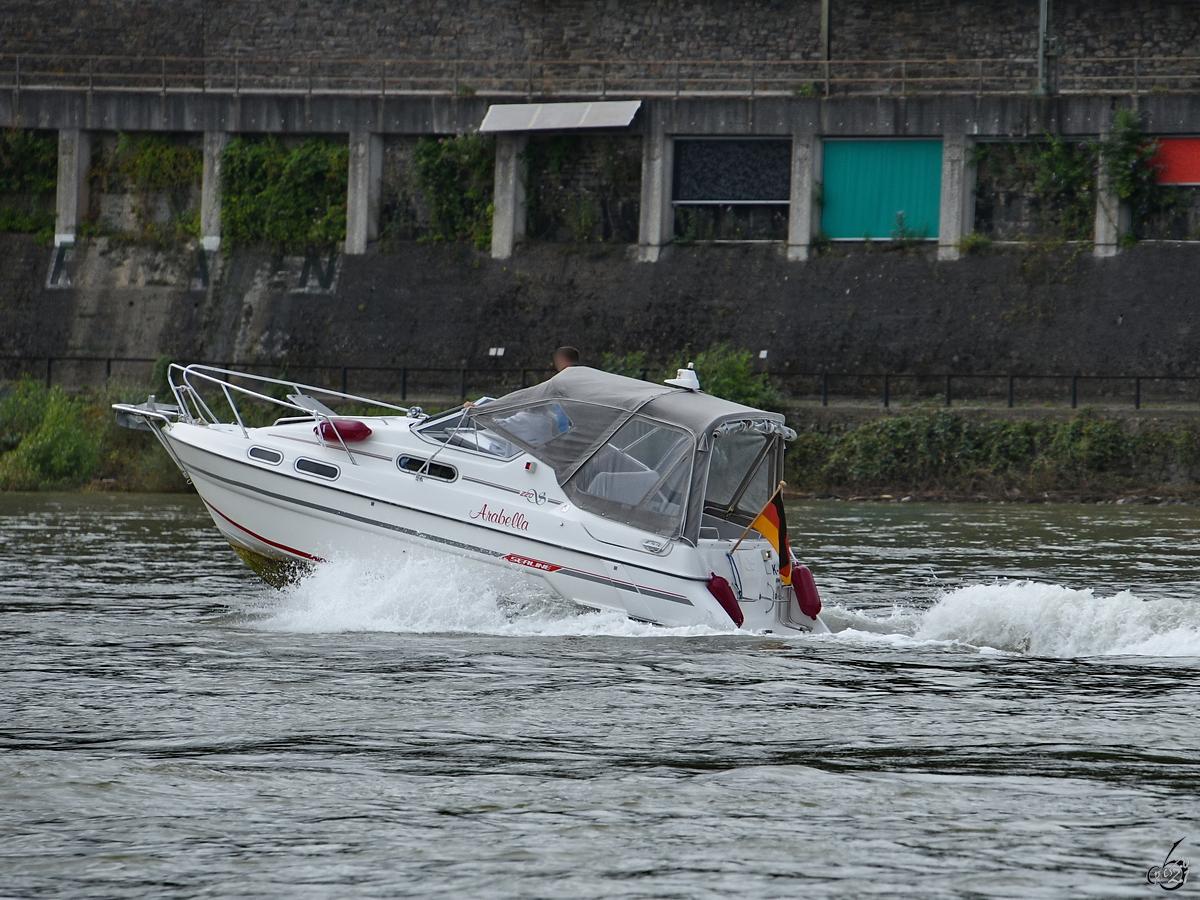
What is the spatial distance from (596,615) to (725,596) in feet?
3.22

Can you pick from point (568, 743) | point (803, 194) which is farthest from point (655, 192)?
point (568, 743)

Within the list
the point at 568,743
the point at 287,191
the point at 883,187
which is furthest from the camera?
the point at 287,191

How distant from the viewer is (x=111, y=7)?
4138 cm

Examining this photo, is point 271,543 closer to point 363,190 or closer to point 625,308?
point 625,308

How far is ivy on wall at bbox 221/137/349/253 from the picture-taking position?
36000mm

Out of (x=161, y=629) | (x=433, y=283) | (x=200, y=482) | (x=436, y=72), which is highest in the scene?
(x=436, y=72)

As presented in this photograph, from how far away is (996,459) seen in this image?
2784cm

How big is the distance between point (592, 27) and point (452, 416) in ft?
91.8

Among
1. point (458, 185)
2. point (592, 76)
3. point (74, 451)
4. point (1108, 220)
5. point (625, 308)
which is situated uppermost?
point (592, 76)

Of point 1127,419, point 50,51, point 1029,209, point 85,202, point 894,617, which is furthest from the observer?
point 50,51

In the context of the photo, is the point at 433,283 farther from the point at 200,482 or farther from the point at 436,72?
the point at 200,482

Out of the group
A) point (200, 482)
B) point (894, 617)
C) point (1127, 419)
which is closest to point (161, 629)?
point (200, 482)

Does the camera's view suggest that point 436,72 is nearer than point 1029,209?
No

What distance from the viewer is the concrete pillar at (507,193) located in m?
35.2
